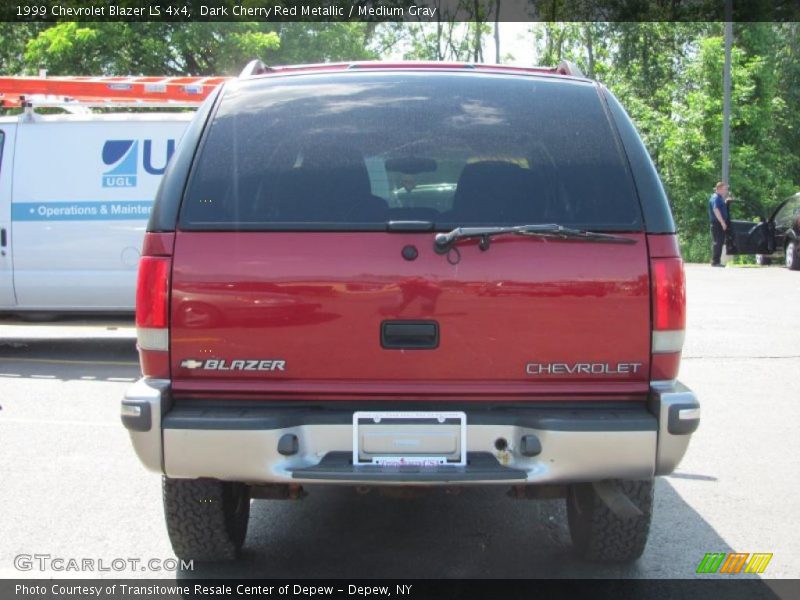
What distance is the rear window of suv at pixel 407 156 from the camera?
347 cm

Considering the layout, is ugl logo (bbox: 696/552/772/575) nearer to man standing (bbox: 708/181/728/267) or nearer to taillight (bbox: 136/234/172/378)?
taillight (bbox: 136/234/172/378)

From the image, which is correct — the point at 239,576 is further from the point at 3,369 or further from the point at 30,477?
the point at 3,369

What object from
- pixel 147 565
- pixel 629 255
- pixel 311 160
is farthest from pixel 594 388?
pixel 147 565

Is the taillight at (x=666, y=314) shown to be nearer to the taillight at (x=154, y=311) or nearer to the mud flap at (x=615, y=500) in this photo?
the mud flap at (x=615, y=500)

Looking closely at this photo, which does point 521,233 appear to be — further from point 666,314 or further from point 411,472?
point 411,472

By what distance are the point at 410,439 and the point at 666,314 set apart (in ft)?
3.34

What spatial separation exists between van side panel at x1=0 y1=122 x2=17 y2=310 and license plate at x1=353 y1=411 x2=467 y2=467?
23.1 ft

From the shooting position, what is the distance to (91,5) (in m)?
25.5

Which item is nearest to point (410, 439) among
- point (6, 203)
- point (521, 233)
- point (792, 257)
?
point (521, 233)

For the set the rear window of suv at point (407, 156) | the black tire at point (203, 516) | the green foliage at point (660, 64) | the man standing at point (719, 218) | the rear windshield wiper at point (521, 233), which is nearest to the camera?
the rear windshield wiper at point (521, 233)

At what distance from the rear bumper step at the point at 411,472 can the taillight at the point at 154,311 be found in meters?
0.63

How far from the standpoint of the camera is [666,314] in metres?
3.40
